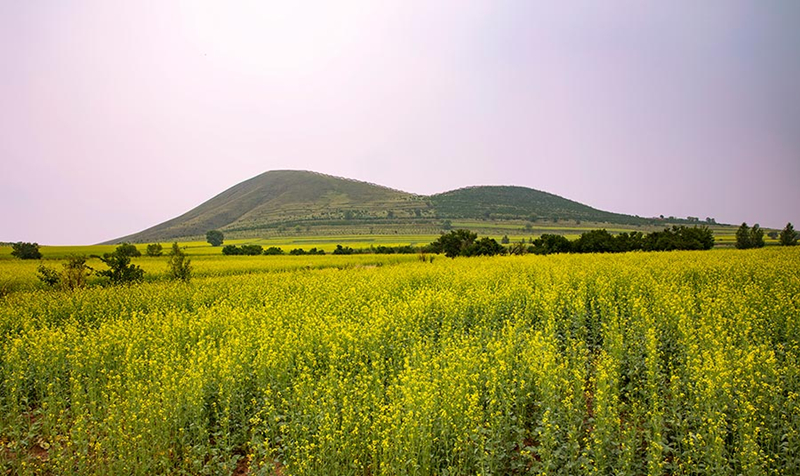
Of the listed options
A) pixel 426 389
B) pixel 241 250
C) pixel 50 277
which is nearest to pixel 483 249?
pixel 50 277

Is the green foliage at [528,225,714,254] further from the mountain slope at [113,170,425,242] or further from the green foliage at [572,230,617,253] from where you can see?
the mountain slope at [113,170,425,242]

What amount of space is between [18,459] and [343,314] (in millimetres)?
6559

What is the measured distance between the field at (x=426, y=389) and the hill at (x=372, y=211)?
11491cm

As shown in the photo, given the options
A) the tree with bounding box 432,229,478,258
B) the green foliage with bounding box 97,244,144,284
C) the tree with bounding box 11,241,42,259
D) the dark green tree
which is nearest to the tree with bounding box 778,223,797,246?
the dark green tree

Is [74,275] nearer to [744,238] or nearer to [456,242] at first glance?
[456,242]

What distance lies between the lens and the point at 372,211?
504ft

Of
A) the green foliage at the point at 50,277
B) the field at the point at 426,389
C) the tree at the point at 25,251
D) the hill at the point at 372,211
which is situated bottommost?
the field at the point at 426,389

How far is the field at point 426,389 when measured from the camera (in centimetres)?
462

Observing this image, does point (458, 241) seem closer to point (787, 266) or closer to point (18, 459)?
point (787, 266)

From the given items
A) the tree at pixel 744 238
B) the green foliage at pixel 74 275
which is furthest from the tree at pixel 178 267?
the tree at pixel 744 238

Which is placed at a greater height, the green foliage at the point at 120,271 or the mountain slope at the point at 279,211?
the mountain slope at the point at 279,211

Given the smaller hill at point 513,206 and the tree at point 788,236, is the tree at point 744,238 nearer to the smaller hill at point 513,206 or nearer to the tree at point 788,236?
the tree at point 788,236

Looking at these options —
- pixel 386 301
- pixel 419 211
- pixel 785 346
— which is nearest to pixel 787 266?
pixel 785 346

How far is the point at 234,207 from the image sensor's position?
187m
